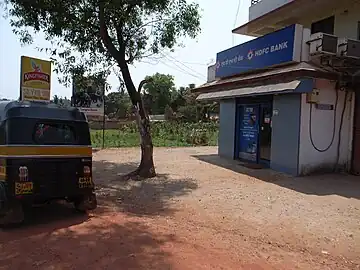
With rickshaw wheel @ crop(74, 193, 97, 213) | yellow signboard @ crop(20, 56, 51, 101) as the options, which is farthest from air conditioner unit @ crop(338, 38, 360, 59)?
yellow signboard @ crop(20, 56, 51, 101)

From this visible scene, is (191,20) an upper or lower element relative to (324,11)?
lower

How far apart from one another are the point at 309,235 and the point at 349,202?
268cm

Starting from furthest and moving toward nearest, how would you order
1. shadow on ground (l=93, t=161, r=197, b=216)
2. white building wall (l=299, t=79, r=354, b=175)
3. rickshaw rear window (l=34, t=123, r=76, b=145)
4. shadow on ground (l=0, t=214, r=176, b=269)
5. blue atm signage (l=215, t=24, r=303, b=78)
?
blue atm signage (l=215, t=24, r=303, b=78) → white building wall (l=299, t=79, r=354, b=175) → shadow on ground (l=93, t=161, r=197, b=216) → rickshaw rear window (l=34, t=123, r=76, b=145) → shadow on ground (l=0, t=214, r=176, b=269)

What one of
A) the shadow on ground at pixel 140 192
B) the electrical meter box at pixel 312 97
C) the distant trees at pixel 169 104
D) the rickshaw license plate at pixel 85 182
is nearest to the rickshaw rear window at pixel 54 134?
the rickshaw license plate at pixel 85 182

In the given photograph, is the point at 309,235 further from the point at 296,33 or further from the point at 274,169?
the point at 296,33

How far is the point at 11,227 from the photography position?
249 inches

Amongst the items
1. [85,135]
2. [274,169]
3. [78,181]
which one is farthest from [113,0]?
[274,169]

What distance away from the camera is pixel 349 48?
10.5 m

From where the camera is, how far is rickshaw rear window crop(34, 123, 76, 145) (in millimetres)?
6504

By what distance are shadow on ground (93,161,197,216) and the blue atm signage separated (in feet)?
15.6

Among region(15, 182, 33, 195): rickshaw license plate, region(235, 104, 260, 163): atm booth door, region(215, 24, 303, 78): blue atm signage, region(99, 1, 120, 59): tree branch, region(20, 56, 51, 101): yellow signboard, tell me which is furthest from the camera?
region(20, 56, 51, 101): yellow signboard

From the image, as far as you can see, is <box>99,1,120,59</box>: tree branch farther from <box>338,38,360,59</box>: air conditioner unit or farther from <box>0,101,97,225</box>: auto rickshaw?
<box>338,38,360,59</box>: air conditioner unit

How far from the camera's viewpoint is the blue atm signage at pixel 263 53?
36.1ft

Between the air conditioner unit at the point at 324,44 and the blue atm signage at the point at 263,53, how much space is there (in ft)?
1.82
